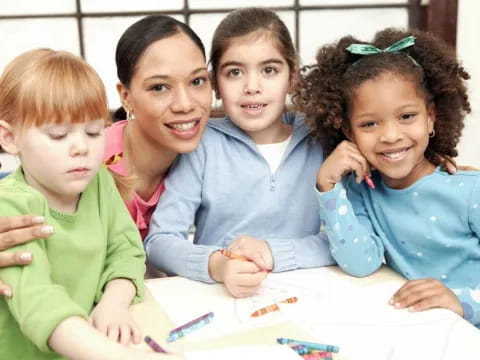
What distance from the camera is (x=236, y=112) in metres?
1.28

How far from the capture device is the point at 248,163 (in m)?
1.28

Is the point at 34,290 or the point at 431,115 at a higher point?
the point at 431,115

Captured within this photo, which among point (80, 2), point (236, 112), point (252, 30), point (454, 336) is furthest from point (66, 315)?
point (80, 2)

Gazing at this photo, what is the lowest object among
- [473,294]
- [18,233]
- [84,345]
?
[473,294]

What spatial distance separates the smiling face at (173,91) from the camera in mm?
1194

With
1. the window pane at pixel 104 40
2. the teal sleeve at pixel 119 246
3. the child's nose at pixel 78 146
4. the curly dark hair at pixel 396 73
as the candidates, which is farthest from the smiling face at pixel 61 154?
the window pane at pixel 104 40

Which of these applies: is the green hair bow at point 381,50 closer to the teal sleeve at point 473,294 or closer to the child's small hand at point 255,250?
the teal sleeve at point 473,294

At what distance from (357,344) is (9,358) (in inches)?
20.2

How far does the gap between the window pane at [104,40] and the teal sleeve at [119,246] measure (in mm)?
1378

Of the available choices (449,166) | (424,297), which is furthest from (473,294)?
(449,166)

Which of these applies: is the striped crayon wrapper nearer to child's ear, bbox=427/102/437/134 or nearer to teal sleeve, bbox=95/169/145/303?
teal sleeve, bbox=95/169/145/303

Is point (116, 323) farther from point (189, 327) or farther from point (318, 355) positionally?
point (318, 355)

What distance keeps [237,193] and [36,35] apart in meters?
1.46

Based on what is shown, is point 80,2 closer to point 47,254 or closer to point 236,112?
point 236,112
